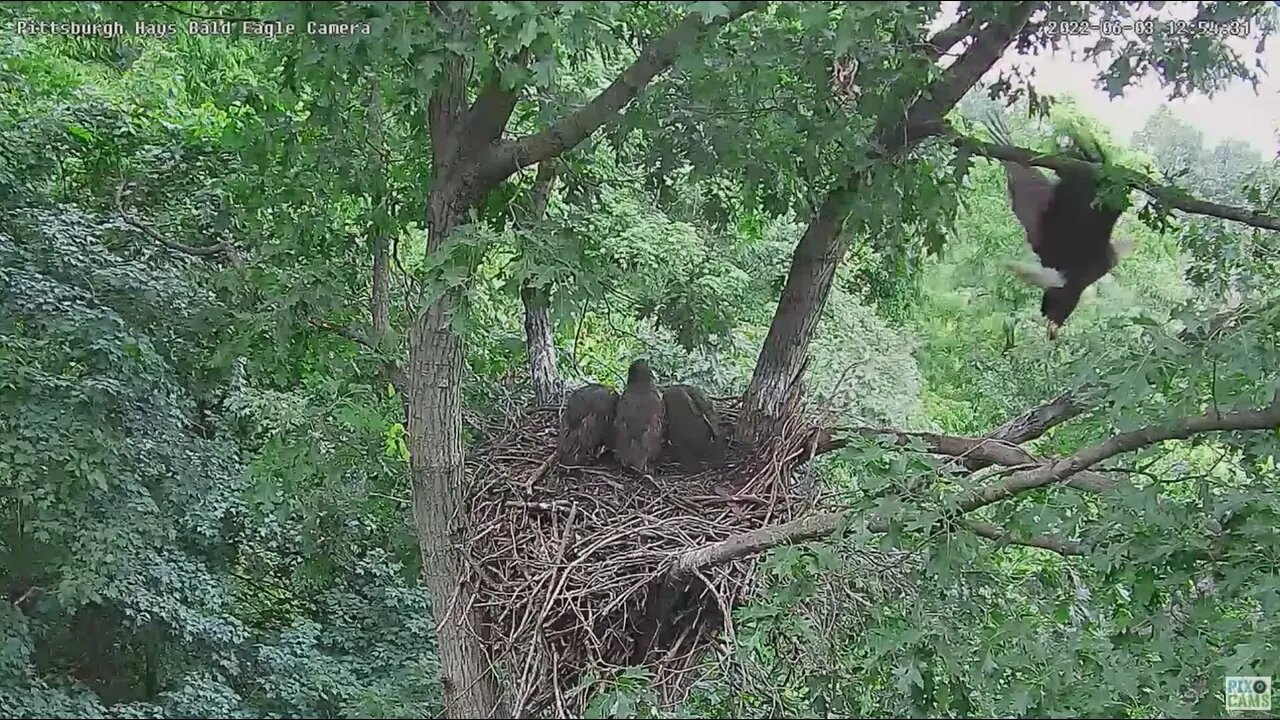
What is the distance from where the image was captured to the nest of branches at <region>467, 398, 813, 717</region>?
2.29m

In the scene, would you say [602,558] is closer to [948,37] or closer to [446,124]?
→ [446,124]

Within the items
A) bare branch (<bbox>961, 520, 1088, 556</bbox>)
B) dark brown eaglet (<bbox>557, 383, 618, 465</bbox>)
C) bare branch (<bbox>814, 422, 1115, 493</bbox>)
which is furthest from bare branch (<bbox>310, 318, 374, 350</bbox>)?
bare branch (<bbox>961, 520, 1088, 556</bbox>)

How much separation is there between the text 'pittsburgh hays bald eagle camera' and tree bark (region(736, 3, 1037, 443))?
0.59 ft

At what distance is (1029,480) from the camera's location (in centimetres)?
188

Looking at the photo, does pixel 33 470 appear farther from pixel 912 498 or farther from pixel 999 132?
pixel 999 132

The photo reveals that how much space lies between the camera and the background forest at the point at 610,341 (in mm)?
1859

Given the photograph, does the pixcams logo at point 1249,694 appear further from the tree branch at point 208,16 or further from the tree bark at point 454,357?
the tree branch at point 208,16

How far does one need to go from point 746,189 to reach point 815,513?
69cm

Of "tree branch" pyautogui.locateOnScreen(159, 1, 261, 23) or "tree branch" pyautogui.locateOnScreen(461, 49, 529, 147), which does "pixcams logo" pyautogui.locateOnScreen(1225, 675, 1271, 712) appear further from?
"tree branch" pyautogui.locateOnScreen(159, 1, 261, 23)

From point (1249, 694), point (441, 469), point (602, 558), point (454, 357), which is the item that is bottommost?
point (1249, 694)

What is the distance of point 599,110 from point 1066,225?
0.91m

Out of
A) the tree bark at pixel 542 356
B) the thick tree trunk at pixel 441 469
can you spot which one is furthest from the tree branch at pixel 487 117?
the tree bark at pixel 542 356

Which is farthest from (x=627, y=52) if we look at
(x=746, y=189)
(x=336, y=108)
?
(x=336, y=108)

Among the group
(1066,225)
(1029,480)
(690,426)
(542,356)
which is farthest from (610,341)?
(1029,480)
